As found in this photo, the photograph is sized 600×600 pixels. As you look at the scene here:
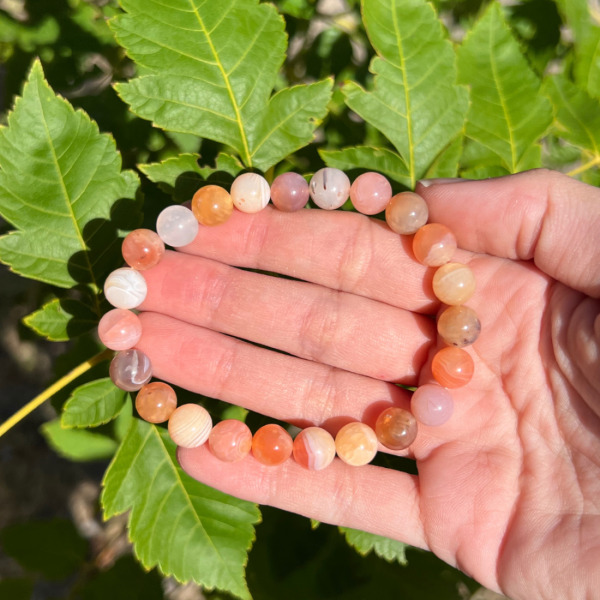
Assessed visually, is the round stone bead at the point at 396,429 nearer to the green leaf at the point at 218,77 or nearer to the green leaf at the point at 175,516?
the green leaf at the point at 175,516

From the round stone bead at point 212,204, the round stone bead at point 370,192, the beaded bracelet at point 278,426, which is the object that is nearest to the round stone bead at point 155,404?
the beaded bracelet at point 278,426

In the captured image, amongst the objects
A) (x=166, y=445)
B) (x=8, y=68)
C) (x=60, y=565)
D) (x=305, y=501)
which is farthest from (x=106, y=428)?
(x=8, y=68)

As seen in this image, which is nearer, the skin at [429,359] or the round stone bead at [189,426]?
the skin at [429,359]

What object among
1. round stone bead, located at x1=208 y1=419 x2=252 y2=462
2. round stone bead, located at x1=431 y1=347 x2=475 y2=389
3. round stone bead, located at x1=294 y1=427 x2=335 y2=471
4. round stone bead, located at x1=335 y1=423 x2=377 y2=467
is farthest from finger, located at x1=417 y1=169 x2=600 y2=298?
round stone bead, located at x1=208 y1=419 x2=252 y2=462

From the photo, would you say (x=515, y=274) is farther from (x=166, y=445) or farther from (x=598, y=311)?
(x=166, y=445)

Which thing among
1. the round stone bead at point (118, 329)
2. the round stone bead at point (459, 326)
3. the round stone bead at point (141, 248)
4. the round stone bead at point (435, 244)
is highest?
the round stone bead at point (435, 244)

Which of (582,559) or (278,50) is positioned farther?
(278,50)
